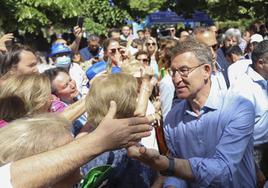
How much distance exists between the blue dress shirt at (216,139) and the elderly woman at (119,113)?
25 cm

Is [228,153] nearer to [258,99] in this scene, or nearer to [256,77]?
[258,99]

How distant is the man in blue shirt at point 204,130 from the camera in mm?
2861

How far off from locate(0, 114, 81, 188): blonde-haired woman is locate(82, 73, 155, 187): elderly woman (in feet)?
2.96

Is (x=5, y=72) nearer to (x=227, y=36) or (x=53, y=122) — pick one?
(x=53, y=122)

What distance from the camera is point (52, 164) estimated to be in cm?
179

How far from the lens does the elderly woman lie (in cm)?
307

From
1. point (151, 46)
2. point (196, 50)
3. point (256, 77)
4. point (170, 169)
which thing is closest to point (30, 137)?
point (170, 169)

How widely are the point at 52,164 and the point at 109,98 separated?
1377 millimetres

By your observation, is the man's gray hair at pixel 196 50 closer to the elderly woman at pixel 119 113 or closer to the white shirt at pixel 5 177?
the elderly woman at pixel 119 113

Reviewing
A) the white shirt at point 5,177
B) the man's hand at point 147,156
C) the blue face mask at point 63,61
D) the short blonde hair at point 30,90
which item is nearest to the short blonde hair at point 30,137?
the white shirt at point 5,177

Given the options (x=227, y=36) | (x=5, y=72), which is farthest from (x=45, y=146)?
(x=227, y=36)

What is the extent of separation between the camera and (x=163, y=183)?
3.29 m

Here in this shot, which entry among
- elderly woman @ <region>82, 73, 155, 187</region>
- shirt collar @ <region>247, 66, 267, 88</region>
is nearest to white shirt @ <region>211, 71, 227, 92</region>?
shirt collar @ <region>247, 66, 267, 88</region>

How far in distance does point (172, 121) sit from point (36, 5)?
40.0 feet
